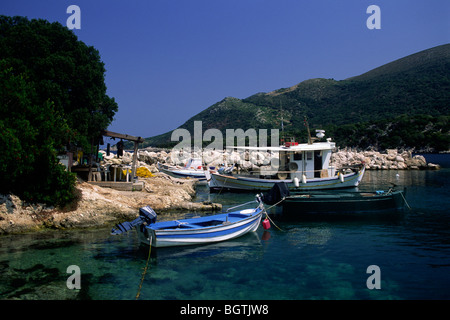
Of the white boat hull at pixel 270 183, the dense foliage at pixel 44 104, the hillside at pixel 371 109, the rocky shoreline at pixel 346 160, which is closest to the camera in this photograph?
the dense foliage at pixel 44 104

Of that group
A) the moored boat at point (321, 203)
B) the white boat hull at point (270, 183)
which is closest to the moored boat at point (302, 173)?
the white boat hull at point (270, 183)

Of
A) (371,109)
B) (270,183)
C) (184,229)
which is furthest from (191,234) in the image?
(371,109)

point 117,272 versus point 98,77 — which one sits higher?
point 98,77

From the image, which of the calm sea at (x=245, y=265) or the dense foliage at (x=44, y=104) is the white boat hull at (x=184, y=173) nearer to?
the dense foliage at (x=44, y=104)

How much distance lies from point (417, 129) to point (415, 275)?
71.8 m

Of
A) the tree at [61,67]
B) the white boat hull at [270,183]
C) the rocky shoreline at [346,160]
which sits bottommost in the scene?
the white boat hull at [270,183]

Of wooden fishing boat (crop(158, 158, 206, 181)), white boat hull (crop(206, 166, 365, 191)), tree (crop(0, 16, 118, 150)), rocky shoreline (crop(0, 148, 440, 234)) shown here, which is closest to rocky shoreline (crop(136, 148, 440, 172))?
wooden fishing boat (crop(158, 158, 206, 181))

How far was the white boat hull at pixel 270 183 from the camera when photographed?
866 inches

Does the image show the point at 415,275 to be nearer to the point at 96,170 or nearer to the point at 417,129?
the point at 96,170

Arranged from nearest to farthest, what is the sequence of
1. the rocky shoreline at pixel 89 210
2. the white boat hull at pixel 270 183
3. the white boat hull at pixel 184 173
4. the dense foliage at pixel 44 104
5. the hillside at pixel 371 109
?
the dense foliage at pixel 44 104 < the rocky shoreline at pixel 89 210 < the white boat hull at pixel 270 183 < the white boat hull at pixel 184 173 < the hillside at pixel 371 109

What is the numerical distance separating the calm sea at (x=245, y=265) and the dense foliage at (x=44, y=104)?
93.1 inches
